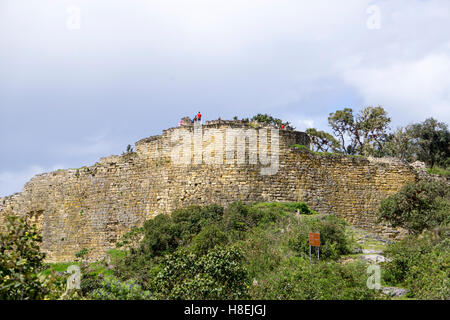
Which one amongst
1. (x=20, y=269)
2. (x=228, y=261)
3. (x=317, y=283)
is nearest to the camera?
(x=20, y=269)

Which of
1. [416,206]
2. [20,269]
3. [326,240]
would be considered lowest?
[326,240]

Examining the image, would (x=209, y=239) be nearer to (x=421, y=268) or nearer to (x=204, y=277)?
(x=204, y=277)

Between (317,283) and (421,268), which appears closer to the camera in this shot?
(317,283)

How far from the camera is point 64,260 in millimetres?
25453

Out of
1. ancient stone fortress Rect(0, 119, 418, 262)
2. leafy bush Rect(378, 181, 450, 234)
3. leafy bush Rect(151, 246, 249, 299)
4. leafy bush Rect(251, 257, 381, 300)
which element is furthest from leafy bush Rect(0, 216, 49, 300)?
leafy bush Rect(378, 181, 450, 234)

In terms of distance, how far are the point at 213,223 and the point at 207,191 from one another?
2.27 metres

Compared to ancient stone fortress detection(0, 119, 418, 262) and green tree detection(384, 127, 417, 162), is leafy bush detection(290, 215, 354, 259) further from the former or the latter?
green tree detection(384, 127, 417, 162)

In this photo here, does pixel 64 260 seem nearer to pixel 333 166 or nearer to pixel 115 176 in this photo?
pixel 115 176

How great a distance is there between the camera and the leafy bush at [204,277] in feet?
35.5

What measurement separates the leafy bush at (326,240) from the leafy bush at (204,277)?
3443 millimetres

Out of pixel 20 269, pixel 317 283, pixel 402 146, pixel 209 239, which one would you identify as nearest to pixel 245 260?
pixel 209 239

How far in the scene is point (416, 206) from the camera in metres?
19.5

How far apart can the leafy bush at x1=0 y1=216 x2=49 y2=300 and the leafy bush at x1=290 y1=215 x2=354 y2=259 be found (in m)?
8.24

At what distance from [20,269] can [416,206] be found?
15.1 metres
